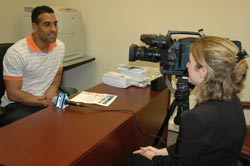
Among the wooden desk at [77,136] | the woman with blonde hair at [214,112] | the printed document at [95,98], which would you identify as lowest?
the wooden desk at [77,136]

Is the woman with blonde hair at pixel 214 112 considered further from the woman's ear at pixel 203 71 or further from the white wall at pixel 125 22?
the white wall at pixel 125 22

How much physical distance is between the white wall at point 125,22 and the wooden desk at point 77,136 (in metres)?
1.13

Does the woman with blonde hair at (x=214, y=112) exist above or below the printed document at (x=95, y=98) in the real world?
above

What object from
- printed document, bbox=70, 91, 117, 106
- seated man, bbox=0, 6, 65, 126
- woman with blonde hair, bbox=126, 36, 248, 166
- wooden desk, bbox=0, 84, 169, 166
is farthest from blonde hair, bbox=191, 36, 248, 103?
seated man, bbox=0, 6, 65, 126

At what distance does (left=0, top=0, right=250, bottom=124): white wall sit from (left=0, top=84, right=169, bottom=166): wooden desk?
113cm

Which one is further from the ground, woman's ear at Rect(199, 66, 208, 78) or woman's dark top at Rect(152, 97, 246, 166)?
woman's ear at Rect(199, 66, 208, 78)

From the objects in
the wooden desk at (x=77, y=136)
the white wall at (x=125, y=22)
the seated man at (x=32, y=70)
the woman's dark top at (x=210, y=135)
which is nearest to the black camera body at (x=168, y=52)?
the wooden desk at (x=77, y=136)

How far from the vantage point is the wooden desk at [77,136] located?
99 centimetres

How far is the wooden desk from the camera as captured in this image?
3.24 ft

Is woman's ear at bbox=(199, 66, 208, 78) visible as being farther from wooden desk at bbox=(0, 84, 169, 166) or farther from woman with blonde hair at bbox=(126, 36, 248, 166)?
wooden desk at bbox=(0, 84, 169, 166)

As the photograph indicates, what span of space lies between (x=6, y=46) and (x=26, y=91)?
1.21 ft

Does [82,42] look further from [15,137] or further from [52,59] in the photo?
[15,137]

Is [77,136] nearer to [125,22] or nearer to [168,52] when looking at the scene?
[168,52]

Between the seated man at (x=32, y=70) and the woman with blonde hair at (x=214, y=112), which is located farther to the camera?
the seated man at (x=32, y=70)
